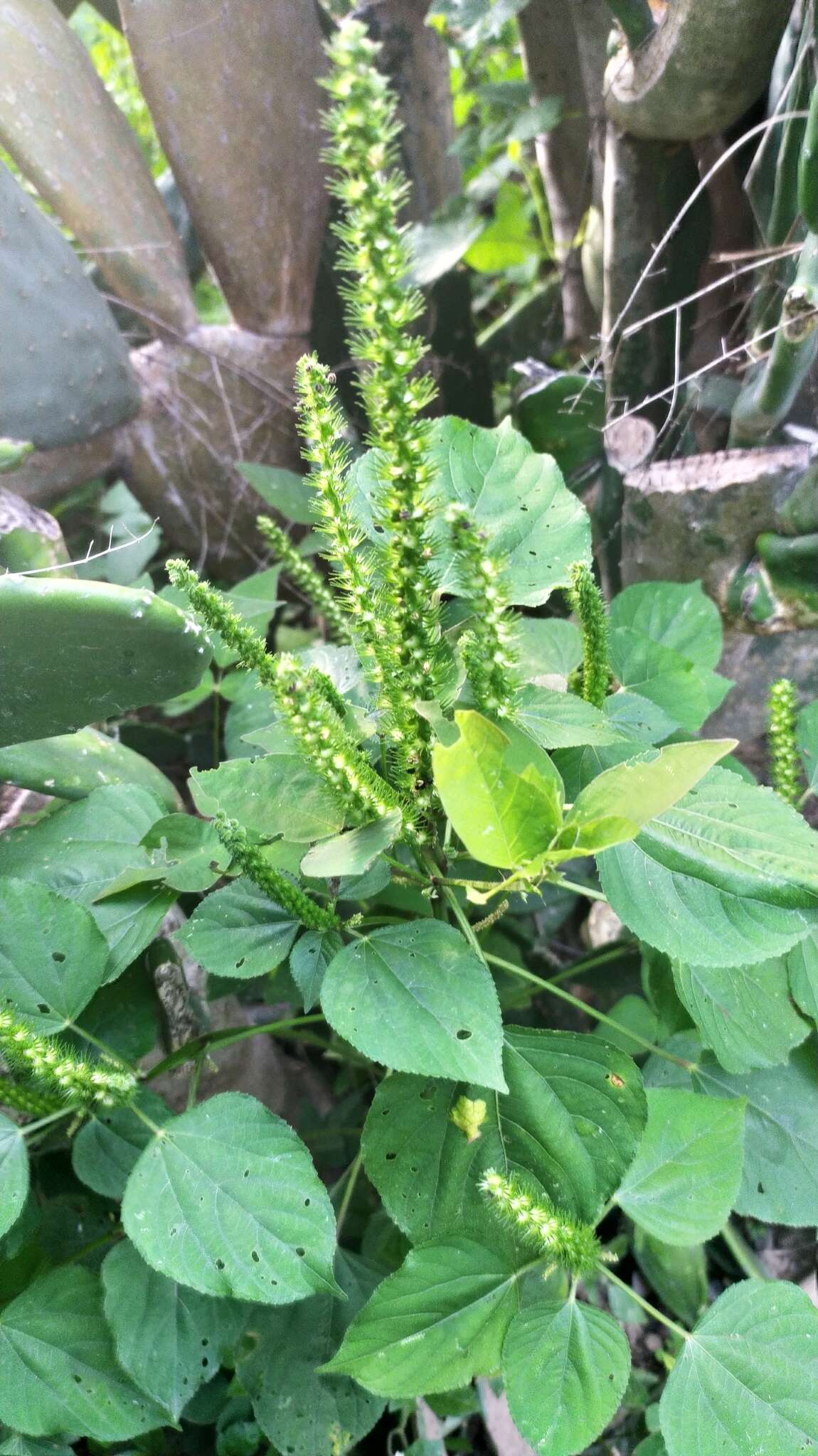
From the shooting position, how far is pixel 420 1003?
1.68 feet

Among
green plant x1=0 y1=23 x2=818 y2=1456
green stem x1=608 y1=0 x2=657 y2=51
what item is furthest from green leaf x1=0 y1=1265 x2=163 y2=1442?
green stem x1=608 y1=0 x2=657 y2=51

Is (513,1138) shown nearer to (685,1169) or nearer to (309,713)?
(685,1169)

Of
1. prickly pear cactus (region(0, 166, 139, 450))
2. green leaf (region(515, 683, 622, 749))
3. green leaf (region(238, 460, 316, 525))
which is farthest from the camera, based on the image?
green leaf (region(238, 460, 316, 525))

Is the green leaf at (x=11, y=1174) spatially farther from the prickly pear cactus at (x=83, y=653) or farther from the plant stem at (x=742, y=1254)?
the plant stem at (x=742, y=1254)

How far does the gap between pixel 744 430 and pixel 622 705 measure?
448 millimetres

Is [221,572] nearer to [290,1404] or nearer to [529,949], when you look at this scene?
[529,949]

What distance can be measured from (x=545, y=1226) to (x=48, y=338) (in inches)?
41.2

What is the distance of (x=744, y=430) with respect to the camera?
988 millimetres

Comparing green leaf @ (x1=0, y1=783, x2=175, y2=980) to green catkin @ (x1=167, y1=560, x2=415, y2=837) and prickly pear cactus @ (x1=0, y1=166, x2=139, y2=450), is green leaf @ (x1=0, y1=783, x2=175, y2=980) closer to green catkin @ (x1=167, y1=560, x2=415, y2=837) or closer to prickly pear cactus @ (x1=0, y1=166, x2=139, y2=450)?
green catkin @ (x1=167, y1=560, x2=415, y2=837)

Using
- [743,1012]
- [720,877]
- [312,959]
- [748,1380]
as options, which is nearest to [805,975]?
[743,1012]

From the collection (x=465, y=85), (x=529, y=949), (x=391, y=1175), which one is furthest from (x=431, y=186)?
(x=391, y=1175)

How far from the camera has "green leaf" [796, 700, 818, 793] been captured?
31.3 inches

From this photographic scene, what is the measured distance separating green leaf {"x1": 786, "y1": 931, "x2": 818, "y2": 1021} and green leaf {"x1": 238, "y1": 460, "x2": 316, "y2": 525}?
2.59 ft

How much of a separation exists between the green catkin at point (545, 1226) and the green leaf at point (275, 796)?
0.77ft
